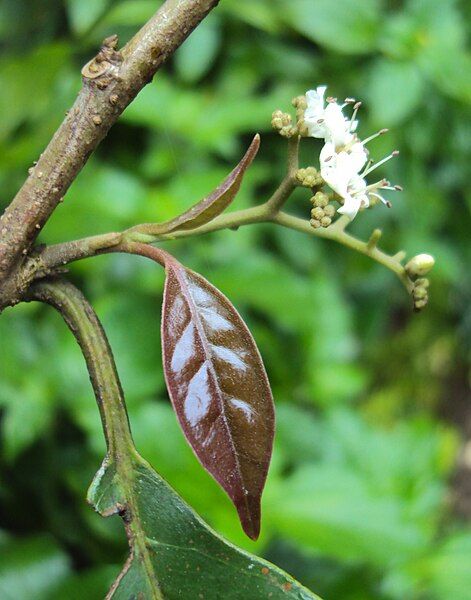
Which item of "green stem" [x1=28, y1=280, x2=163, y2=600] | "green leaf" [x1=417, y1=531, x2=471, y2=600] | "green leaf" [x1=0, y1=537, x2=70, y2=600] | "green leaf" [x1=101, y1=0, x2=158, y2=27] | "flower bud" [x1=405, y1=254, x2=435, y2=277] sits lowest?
"green stem" [x1=28, y1=280, x2=163, y2=600]

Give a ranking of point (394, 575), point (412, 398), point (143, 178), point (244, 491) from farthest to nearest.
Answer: point (412, 398), point (143, 178), point (394, 575), point (244, 491)

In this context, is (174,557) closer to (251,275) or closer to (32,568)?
(32,568)

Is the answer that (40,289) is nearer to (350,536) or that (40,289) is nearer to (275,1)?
(350,536)

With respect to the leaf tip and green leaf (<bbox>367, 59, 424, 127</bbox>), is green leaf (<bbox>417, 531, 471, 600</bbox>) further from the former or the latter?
the leaf tip

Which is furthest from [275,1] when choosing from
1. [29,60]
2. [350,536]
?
[350,536]

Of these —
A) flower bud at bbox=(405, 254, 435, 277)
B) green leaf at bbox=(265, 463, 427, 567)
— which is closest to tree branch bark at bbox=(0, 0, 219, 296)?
flower bud at bbox=(405, 254, 435, 277)

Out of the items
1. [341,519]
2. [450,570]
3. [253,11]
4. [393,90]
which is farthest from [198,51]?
[450,570]

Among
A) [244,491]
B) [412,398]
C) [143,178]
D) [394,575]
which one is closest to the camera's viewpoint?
[244,491]
